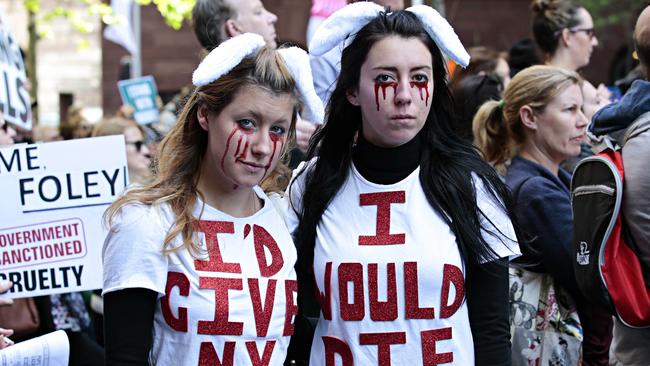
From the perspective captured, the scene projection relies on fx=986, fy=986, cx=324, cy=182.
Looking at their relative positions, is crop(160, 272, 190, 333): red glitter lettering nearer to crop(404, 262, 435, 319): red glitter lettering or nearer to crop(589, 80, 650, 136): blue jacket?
crop(404, 262, 435, 319): red glitter lettering

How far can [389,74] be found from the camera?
10.7ft

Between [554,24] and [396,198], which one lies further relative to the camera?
[554,24]

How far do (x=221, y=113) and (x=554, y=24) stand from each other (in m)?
3.81

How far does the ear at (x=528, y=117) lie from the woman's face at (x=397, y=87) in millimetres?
1675

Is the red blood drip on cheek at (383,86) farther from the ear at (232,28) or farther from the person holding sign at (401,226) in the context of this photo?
the ear at (232,28)

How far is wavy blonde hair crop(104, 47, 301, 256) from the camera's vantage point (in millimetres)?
3053

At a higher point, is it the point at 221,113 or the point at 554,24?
the point at 554,24

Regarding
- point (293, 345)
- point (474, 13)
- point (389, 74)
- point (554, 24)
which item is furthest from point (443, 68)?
point (474, 13)

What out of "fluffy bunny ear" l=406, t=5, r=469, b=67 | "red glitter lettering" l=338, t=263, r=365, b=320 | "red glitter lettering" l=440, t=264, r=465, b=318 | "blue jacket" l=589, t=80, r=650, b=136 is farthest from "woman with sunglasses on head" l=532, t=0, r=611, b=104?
"red glitter lettering" l=338, t=263, r=365, b=320

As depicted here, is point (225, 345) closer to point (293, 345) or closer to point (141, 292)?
point (141, 292)

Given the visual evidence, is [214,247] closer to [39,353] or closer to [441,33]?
[39,353]

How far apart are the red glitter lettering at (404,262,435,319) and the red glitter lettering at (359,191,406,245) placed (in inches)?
3.9

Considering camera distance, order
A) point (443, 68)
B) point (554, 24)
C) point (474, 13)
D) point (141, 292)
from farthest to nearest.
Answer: point (474, 13), point (554, 24), point (443, 68), point (141, 292)

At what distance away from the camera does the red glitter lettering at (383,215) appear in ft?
10.6
